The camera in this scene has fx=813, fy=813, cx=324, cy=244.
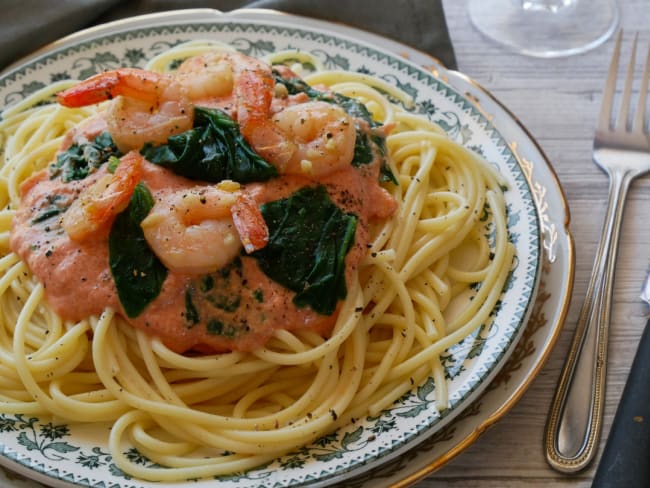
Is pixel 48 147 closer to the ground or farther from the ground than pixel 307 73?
farther from the ground

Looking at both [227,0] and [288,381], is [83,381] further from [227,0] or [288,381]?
[227,0]

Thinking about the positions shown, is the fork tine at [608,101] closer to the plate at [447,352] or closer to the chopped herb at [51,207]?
the plate at [447,352]

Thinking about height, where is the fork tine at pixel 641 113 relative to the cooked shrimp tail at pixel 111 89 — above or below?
below

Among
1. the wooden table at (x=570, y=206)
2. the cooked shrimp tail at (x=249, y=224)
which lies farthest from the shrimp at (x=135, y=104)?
the wooden table at (x=570, y=206)

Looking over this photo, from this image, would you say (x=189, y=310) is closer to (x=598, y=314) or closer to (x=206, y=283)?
(x=206, y=283)

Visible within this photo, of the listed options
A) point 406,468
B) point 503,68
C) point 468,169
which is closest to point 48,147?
point 468,169

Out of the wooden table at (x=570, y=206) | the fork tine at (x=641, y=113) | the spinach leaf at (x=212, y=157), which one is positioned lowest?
the wooden table at (x=570, y=206)
